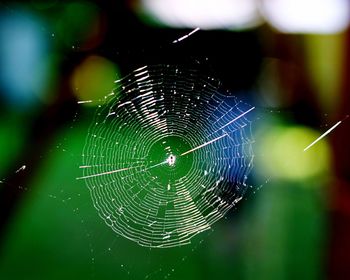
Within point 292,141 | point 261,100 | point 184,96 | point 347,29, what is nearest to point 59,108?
point 184,96

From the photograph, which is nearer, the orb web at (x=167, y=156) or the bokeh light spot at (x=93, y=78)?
the bokeh light spot at (x=93, y=78)

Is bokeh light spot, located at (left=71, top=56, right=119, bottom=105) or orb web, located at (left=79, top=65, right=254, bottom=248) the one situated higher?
bokeh light spot, located at (left=71, top=56, right=119, bottom=105)

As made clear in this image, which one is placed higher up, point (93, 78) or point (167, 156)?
point (93, 78)

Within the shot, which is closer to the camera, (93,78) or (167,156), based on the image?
(93,78)

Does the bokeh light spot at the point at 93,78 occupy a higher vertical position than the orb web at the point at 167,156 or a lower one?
higher

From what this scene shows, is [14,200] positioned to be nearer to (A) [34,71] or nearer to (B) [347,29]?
(A) [34,71]

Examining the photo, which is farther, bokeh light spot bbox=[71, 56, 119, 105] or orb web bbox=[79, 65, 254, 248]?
orb web bbox=[79, 65, 254, 248]
